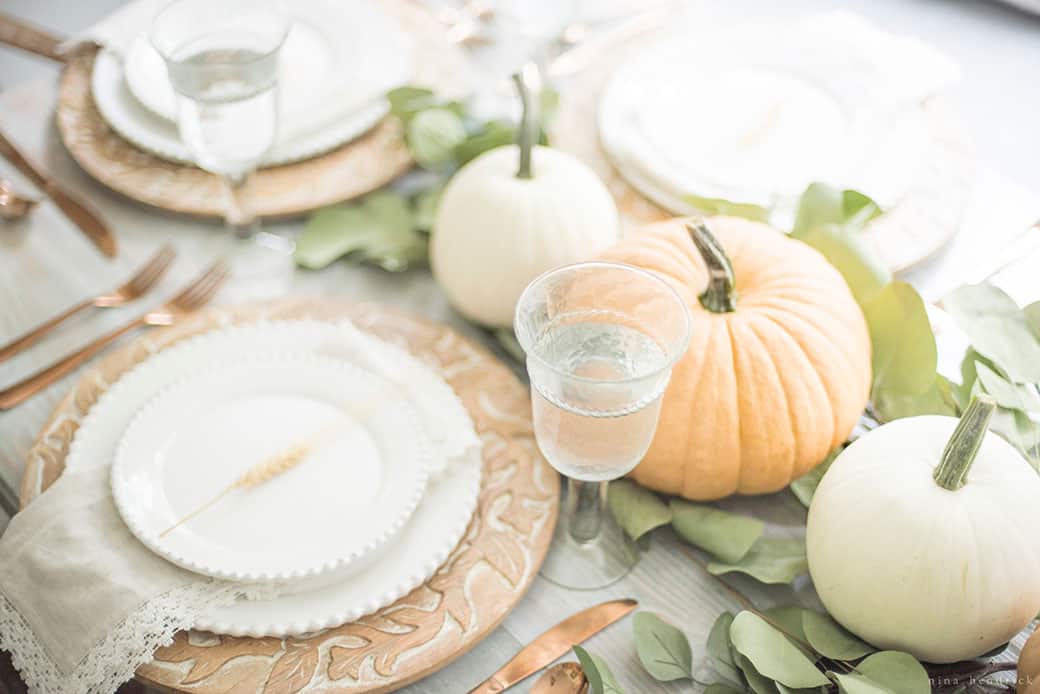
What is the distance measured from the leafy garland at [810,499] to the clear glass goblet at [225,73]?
50 centimetres

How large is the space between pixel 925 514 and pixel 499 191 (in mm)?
501

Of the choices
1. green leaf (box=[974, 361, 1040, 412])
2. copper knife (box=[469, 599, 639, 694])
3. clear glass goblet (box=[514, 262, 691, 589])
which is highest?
clear glass goblet (box=[514, 262, 691, 589])

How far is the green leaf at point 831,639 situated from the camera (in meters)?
0.82

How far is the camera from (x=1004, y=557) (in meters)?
0.75

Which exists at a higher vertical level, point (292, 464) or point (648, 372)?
point (648, 372)

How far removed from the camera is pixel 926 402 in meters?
0.98

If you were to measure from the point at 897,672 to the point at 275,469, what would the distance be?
0.54m

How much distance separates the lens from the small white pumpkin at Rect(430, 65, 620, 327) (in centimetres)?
102

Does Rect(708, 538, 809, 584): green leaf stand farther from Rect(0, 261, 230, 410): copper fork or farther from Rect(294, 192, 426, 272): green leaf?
Rect(0, 261, 230, 410): copper fork

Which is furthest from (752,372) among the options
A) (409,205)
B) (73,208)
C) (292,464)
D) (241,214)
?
(73,208)

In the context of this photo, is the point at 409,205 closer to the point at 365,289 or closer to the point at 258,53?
the point at 365,289

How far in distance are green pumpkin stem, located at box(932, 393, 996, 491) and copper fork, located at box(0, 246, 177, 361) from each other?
0.83 meters

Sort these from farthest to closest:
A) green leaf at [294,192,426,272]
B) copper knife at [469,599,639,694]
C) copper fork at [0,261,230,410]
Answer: green leaf at [294,192,426,272], copper fork at [0,261,230,410], copper knife at [469,599,639,694]

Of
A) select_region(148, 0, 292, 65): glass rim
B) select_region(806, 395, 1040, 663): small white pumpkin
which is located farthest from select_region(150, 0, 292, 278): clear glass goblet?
select_region(806, 395, 1040, 663): small white pumpkin
